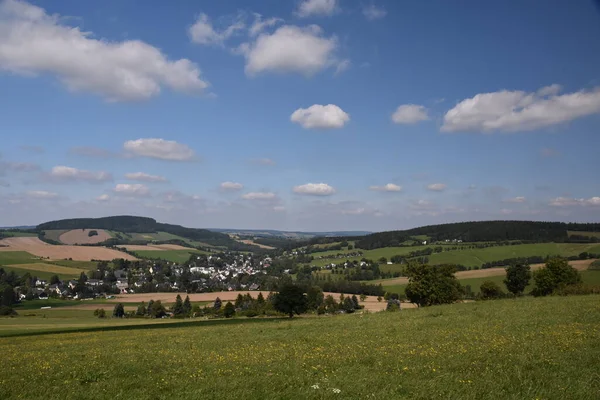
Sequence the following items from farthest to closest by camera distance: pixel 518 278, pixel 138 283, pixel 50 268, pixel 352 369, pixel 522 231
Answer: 1. pixel 522 231
2. pixel 138 283
3. pixel 50 268
4. pixel 518 278
5. pixel 352 369

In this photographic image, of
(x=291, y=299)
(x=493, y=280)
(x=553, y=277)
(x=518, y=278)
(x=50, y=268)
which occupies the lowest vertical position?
(x=50, y=268)

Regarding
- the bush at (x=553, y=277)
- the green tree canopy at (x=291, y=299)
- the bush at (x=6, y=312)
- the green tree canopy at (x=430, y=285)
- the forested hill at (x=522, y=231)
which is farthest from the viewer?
the forested hill at (x=522, y=231)

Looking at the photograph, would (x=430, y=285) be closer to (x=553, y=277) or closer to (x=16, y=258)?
(x=553, y=277)

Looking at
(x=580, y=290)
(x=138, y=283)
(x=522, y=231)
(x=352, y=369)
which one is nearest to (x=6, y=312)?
(x=138, y=283)

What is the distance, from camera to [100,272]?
165875 mm

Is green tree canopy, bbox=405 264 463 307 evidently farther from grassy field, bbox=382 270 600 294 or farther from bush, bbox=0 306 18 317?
bush, bbox=0 306 18 317

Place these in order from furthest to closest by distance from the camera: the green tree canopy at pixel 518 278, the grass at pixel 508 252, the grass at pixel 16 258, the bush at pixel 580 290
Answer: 1. the grass at pixel 16 258
2. the grass at pixel 508 252
3. the green tree canopy at pixel 518 278
4. the bush at pixel 580 290

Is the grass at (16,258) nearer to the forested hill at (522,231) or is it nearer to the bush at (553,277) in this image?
the bush at (553,277)

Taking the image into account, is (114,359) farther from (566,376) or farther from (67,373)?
(566,376)

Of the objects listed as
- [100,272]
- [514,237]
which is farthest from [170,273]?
[514,237]

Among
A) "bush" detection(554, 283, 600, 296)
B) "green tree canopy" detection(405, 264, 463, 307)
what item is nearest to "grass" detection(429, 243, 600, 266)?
"green tree canopy" detection(405, 264, 463, 307)

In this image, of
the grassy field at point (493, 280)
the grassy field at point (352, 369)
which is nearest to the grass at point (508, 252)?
the grassy field at point (493, 280)

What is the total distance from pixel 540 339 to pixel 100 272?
576ft

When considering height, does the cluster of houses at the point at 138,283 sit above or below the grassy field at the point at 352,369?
below
